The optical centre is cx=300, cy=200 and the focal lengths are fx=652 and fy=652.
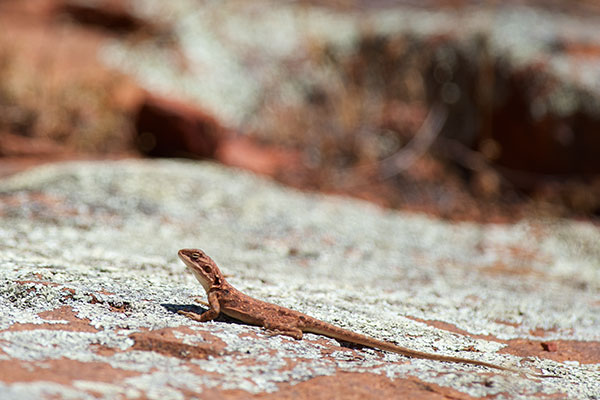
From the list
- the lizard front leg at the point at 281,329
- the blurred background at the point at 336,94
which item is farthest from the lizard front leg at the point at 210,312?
the blurred background at the point at 336,94

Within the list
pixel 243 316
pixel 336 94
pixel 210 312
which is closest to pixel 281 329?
pixel 243 316

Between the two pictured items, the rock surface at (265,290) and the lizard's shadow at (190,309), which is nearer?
the rock surface at (265,290)

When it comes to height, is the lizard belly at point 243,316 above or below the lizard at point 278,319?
below

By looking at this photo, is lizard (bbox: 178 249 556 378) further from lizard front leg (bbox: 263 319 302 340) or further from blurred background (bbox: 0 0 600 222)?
blurred background (bbox: 0 0 600 222)

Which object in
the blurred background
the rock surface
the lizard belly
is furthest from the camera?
the blurred background

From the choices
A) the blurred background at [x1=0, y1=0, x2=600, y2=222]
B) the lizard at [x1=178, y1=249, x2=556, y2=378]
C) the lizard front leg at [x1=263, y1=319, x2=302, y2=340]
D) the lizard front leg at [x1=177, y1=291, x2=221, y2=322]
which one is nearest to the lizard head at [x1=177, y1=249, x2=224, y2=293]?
the lizard at [x1=178, y1=249, x2=556, y2=378]

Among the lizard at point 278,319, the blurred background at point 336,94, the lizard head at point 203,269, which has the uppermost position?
the blurred background at point 336,94

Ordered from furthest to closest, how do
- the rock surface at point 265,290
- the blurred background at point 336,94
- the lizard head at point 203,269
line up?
1. the blurred background at point 336,94
2. the lizard head at point 203,269
3. the rock surface at point 265,290

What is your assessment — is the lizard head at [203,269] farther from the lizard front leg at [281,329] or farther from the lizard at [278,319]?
the lizard front leg at [281,329]
